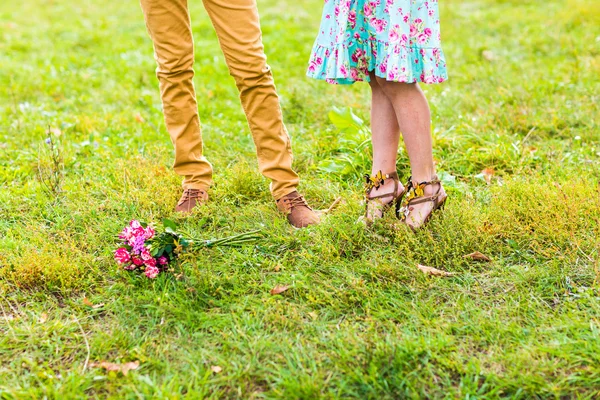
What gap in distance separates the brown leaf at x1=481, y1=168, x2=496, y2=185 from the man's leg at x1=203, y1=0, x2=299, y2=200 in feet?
3.50

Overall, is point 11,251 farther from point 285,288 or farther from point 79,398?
point 285,288

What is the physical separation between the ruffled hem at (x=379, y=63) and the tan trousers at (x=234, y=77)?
0.32 metres

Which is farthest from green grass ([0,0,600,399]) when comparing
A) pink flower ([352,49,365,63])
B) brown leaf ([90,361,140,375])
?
pink flower ([352,49,365,63])

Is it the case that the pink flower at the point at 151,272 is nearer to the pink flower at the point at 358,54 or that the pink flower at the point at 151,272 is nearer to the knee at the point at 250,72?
the knee at the point at 250,72

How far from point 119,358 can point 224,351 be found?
355 millimetres

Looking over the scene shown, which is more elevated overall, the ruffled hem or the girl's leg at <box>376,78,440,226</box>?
the ruffled hem

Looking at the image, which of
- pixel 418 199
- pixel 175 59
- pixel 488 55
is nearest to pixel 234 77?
pixel 175 59

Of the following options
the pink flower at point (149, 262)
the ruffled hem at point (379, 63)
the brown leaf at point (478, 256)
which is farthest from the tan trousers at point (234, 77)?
the brown leaf at point (478, 256)

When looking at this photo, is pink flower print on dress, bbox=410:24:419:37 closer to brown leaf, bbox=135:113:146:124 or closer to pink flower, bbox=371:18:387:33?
pink flower, bbox=371:18:387:33

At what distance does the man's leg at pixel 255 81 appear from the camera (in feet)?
9.45

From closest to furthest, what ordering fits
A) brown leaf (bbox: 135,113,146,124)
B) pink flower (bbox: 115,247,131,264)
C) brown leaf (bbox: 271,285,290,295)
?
1. brown leaf (bbox: 271,285,290,295)
2. pink flower (bbox: 115,247,131,264)
3. brown leaf (bbox: 135,113,146,124)

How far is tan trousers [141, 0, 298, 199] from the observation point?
2.89 metres

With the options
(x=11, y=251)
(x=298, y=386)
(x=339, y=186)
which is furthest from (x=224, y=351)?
(x=339, y=186)

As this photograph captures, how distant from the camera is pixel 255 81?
2963 millimetres
